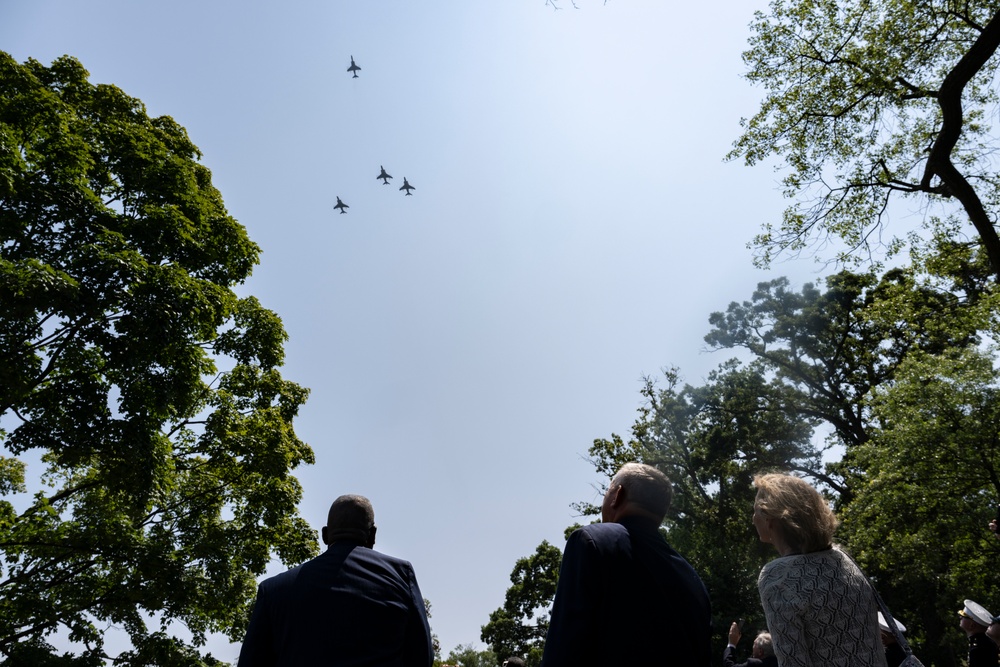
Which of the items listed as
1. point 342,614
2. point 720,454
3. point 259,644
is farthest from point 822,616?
point 720,454

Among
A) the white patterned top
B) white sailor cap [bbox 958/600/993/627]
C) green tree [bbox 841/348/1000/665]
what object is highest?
green tree [bbox 841/348/1000/665]

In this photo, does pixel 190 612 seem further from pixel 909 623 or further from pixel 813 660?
pixel 909 623

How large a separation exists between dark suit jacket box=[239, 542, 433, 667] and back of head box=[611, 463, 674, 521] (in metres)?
1.24

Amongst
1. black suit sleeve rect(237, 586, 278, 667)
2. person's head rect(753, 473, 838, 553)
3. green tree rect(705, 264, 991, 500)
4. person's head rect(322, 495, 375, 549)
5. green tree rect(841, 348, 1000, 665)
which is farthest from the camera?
green tree rect(705, 264, 991, 500)

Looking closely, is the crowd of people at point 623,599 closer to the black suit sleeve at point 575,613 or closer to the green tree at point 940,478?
the black suit sleeve at point 575,613

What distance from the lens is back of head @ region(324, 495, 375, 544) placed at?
143 inches

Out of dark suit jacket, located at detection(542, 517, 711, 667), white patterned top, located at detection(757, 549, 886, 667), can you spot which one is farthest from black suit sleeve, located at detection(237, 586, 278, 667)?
white patterned top, located at detection(757, 549, 886, 667)

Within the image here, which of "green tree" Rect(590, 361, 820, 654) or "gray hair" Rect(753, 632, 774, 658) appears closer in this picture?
"gray hair" Rect(753, 632, 774, 658)

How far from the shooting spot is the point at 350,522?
3.67m

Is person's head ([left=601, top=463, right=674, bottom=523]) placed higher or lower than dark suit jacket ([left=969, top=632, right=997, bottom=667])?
higher

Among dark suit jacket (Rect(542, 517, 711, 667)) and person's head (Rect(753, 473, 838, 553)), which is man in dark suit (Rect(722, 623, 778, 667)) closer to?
person's head (Rect(753, 473, 838, 553))

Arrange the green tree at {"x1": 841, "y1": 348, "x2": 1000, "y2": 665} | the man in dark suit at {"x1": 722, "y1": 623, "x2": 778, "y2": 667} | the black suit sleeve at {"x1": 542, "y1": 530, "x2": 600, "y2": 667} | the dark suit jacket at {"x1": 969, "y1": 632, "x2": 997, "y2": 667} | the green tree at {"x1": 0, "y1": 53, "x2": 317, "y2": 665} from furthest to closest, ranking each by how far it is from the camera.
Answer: the green tree at {"x1": 841, "y1": 348, "x2": 1000, "y2": 665} < the green tree at {"x1": 0, "y1": 53, "x2": 317, "y2": 665} < the dark suit jacket at {"x1": 969, "y1": 632, "x2": 997, "y2": 667} < the man in dark suit at {"x1": 722, "y1": 623, "x2": 778, "y2": 667} < the black suit sleeve at {"x1": 542, "y1": 530, "x2": 600, "y2": 667}

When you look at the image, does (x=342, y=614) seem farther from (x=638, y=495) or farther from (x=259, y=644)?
(x=638, y=495)

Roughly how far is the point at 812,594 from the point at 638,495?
766 mm
